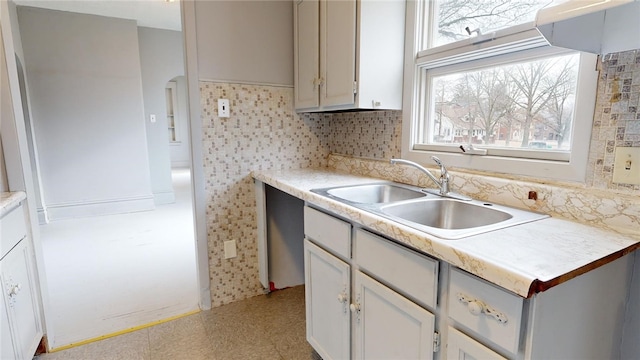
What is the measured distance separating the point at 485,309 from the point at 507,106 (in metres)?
0.99

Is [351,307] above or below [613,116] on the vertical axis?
below

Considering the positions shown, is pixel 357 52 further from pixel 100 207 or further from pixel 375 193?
pixel 100 207

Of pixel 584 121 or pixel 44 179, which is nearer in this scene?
pixel 584 121

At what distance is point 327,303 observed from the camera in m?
1.39

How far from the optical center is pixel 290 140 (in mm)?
2221

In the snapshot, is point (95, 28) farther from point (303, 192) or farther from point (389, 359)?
point (389, 359)

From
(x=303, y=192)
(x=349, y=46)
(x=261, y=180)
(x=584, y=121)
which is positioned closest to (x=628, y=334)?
(x=584, y=121)

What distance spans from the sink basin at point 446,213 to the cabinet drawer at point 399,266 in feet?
0.57

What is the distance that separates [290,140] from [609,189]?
1655mm

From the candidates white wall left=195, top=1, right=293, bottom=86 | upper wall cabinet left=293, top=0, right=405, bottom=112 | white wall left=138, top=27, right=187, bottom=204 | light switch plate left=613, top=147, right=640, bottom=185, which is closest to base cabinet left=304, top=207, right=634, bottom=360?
light switch plate left=613, top=147, right=640, bottom=185

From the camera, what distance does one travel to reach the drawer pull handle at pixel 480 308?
28.1 inches

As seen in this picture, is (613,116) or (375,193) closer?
(613,116)

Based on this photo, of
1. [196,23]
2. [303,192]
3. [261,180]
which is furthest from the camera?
[261,180]

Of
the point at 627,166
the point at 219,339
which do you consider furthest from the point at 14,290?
the point at 627,166
